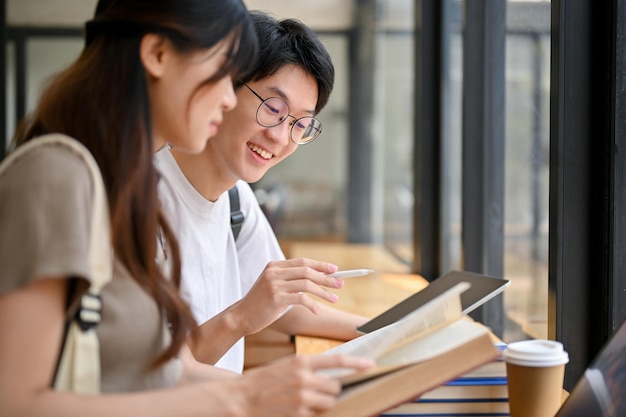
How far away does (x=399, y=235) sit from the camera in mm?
5156

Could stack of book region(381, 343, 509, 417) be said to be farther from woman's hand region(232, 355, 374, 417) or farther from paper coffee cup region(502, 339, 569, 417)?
woman's hand region(232, 355, 374, 417)

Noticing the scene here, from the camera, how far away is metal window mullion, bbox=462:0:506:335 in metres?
2.57

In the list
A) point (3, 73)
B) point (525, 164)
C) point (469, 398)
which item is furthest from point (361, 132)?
→ point (469, 398)

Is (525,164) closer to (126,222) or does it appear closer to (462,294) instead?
(462,294)

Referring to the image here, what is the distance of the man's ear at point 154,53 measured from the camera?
1.02 meters

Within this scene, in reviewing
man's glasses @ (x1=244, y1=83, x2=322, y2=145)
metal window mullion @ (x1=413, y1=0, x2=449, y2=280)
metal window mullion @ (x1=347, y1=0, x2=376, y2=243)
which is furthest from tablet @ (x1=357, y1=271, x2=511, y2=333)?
metal window mullion @ (x1=347, y1=0, x2=376, y2=243)

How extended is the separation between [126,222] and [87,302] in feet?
0.36

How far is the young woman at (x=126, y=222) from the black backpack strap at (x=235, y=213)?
2.65 feet

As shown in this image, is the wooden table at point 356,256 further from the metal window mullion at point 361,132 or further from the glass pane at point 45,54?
the glass pane at point 45,54

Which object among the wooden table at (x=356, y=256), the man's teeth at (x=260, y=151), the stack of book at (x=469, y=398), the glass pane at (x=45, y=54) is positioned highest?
the glass pane at (x=45, y=54)

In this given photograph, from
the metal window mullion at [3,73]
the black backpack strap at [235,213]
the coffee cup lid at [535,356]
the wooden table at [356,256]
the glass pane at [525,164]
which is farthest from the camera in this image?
the metal window mullion at [3,73]

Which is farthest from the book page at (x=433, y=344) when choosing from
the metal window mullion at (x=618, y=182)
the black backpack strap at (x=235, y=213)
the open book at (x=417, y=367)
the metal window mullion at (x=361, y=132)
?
the metal window mullion at (x=361, y=132)

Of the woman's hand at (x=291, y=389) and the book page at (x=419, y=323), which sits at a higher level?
the book page at (x=419, y=323)

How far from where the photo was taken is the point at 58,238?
34.3 inches
